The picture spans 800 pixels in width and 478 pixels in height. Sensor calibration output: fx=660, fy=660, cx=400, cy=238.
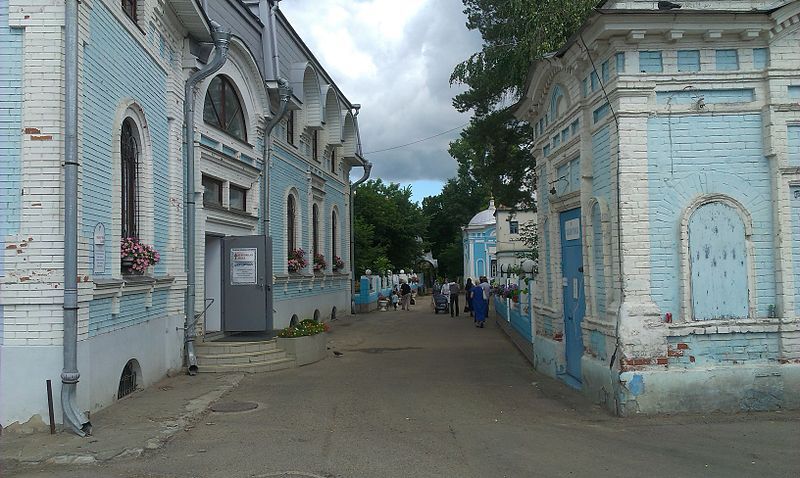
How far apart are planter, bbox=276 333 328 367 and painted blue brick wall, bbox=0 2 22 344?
6.00 metres

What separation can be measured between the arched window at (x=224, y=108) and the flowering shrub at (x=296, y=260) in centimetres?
449

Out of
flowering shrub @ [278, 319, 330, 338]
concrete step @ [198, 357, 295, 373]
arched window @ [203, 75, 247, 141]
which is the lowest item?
concrete step @ [198, 357, 295, 373]

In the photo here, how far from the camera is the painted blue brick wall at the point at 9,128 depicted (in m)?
7.30

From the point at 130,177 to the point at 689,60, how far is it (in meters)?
7.93

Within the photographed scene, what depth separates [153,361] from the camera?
A: 1026 centimetres

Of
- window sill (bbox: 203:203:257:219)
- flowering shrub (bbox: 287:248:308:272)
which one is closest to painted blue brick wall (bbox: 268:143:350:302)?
flowering shrub (bbox: 287:248:308:272)

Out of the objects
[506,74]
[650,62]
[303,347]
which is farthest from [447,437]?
[506,74]

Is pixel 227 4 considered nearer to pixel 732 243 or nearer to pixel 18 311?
pixel 18 311

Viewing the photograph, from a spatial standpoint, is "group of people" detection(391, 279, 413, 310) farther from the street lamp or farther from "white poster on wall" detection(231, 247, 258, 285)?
"white poster on wall" detection(231, 247, 258, 285)

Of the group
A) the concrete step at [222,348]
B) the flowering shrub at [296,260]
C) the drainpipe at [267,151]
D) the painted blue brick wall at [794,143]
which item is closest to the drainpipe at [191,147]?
the concrete step at [222,348]

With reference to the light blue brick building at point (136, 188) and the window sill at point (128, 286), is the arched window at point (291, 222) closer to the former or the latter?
the light blue brick building at point (136, 188)

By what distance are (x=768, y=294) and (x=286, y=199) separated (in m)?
12.6

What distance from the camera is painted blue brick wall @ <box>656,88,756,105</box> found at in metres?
8.25

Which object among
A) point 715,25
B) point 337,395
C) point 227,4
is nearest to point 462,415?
point 337,395
